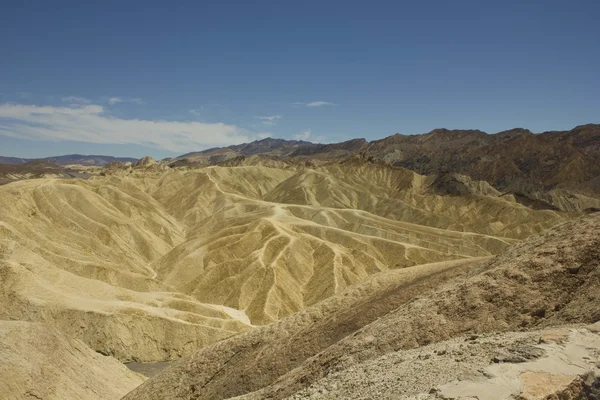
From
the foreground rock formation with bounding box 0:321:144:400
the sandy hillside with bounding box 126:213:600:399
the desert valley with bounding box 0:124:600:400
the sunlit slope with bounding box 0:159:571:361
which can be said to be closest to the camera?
the desert valley with bounding box 0:124:600:400

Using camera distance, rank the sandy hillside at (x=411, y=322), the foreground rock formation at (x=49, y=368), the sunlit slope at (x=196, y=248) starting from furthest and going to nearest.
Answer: the sunlit slope at (x=196, y=248)
the foreground rock formation at (x=49, y=368)
the sandy hillside at (x=411, y=322)

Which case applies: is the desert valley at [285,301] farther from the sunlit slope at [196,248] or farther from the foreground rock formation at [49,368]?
the sunlit slope at [196,248]

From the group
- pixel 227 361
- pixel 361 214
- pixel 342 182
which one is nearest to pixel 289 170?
pixel 342 182

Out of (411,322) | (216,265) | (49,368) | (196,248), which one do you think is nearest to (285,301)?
(216,265)

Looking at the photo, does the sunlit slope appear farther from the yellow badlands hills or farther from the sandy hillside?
the sandy hillside

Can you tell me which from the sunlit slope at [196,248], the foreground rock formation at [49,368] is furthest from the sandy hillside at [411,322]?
the sunlit slope at [196,248]

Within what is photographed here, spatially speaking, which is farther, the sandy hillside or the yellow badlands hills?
the yellow badlands hills

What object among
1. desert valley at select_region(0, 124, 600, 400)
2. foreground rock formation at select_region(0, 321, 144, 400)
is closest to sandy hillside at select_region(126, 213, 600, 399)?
desert valley at select_region(0, 124, 600, 400)
